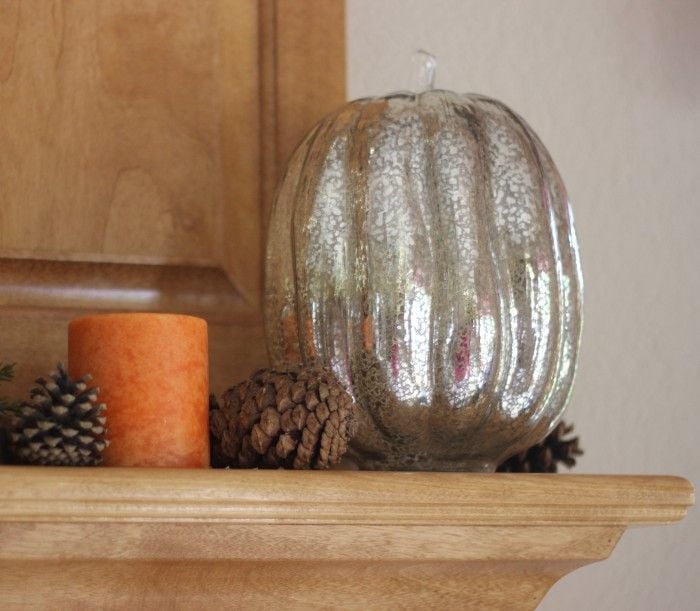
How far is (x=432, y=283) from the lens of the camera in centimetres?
65

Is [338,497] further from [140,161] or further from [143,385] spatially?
[140,161]

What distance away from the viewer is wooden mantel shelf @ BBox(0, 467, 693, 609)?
499 mm

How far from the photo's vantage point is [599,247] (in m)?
0.98

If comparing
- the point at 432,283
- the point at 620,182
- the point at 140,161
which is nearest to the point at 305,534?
the point at 432,283


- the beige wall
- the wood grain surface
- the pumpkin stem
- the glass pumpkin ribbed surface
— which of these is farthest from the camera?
the beige wall

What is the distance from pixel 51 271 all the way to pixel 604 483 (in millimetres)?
377

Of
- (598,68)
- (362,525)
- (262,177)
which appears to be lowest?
(362,525)

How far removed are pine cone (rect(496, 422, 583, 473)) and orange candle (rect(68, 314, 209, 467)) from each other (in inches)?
10.4

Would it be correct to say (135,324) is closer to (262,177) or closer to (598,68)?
(262,177)

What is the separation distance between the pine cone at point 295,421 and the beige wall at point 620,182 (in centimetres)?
40

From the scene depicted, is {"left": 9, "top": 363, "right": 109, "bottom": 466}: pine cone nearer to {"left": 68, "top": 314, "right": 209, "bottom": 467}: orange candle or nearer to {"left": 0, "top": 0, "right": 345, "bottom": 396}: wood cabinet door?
{"left": 68, "top": 314, "right": 209, "bottom": 467}: orange candle

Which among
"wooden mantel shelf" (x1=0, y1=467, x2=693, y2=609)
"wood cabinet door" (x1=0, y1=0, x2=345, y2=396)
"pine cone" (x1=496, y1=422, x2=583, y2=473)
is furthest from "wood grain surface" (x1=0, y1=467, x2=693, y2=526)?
"wood cabinet door" (x1=0, y1=0, x2=345, y2=396)

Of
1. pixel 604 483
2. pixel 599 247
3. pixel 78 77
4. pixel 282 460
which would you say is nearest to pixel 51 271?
pixel 78 77

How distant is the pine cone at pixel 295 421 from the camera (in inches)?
22.4
